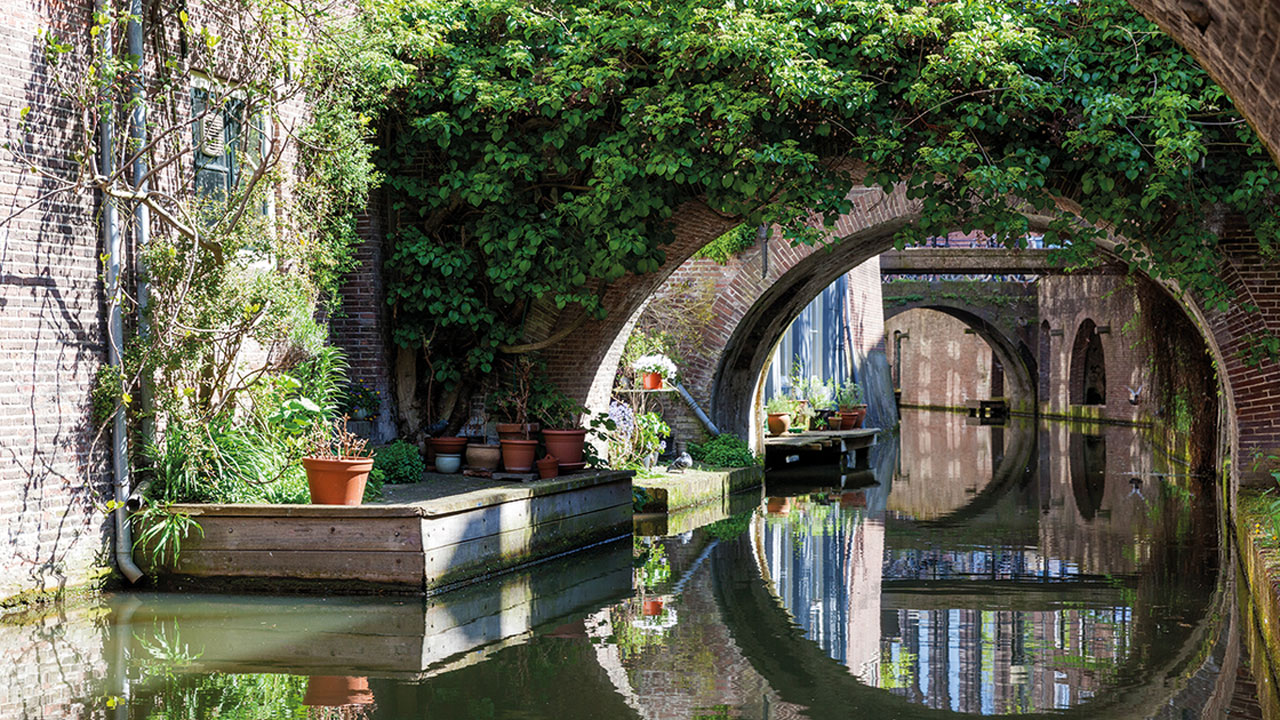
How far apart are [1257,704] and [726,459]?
9.36 m

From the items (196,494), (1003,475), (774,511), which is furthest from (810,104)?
(1003,475)

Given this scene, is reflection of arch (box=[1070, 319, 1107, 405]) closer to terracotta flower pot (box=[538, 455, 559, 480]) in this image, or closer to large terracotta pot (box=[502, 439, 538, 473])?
terracotta flower pot (box=[538, 455, 559, 480])

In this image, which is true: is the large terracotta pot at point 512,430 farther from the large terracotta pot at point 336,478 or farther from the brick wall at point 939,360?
the brick wall at point 939,360

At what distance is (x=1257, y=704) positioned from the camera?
17.1ft

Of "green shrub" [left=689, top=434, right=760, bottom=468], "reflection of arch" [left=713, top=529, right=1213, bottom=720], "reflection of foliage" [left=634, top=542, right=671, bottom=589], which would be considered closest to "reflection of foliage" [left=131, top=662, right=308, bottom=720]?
"reflection of arch" [left=713, top=529, right=1213, bottom=720]

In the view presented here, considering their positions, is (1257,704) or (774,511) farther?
(774,511)

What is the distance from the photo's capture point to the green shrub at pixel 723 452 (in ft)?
47.2

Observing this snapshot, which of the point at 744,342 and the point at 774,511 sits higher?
the point at 744,342

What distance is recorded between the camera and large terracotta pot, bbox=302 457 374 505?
7621 mm

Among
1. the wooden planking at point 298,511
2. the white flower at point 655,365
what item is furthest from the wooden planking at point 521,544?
the white flower at point 655,365

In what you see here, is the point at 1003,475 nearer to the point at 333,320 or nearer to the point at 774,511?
the point at 774,511

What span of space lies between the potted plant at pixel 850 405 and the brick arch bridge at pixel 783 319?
17.1 feet

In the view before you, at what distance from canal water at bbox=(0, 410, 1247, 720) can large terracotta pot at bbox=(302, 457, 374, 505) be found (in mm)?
664

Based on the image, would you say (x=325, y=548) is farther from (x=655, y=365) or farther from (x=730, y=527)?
(x=655, y=365)
